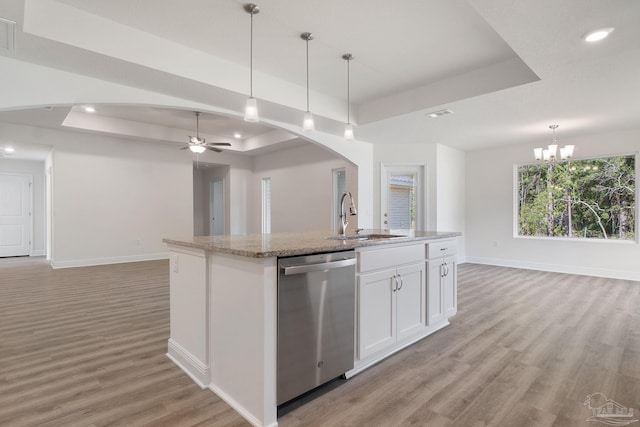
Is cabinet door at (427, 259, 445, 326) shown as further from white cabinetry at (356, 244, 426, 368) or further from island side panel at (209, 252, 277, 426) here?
island side panel at (209, 252, 277, 426)

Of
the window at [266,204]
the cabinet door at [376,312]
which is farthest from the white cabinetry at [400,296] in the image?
the window at [266,204]

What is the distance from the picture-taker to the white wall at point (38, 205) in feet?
28.5

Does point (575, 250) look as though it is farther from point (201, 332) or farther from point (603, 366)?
point (201, 332)

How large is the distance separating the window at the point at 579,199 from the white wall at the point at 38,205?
1184cm

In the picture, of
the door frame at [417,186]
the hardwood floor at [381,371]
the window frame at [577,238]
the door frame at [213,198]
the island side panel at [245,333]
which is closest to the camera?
the island side panel at [245,333]

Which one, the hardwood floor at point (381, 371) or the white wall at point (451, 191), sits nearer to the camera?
the hardwood floor at point (381, 371)

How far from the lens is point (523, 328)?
129 inches

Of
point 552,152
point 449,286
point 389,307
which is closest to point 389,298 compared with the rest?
point 389,307

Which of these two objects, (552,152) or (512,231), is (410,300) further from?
(512,231)

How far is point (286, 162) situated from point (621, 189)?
6677mm

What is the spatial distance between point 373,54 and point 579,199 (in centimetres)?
525

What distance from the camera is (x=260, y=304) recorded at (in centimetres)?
176

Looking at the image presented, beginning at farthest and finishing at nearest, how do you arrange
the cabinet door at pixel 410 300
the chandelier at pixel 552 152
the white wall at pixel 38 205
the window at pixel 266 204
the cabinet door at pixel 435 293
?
1. the window at pixel 266 204
2. the white wall at pixel 38 205
3. the chandelier at pixel 552 152
4. the cabinet door at pixel 435 293
5. the cabinet door at pixel 410 300

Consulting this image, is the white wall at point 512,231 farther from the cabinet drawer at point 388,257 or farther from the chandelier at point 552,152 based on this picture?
the cabinet drawer at point 388,257
